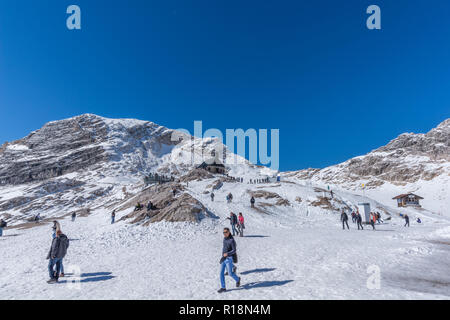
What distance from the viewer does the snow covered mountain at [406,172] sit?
8888 cm

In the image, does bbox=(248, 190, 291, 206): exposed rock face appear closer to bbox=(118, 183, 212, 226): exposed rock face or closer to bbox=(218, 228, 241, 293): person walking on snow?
bbox=(118, 183, 212, 226): exposed rock face

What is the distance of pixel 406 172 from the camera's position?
112 meters

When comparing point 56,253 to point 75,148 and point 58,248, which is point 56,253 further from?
point 75,148

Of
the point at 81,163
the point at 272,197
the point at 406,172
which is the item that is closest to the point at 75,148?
the point at 81,163

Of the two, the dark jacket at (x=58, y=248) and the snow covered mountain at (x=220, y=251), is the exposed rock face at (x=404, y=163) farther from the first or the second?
the dark jacket at (x=58, y=248)

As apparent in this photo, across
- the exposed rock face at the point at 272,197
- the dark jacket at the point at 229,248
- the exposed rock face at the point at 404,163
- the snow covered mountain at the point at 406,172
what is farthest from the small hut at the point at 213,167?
the exposed rock face at the point at 404,163

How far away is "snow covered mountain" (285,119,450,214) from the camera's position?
88875 millimetres

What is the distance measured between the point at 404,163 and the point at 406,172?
44.9 ft

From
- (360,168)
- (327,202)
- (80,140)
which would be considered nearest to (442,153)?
(360,168)

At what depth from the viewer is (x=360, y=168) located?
138 meters

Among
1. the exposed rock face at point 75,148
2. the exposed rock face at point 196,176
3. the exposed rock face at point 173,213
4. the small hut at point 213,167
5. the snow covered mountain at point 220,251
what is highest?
the exposed rock face at point 75,148

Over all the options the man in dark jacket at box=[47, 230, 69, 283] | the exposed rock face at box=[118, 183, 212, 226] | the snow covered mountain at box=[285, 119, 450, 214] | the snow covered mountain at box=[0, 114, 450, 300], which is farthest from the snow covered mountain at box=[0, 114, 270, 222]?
the man in dark jacket at box=[47, 230, 69, 283]
